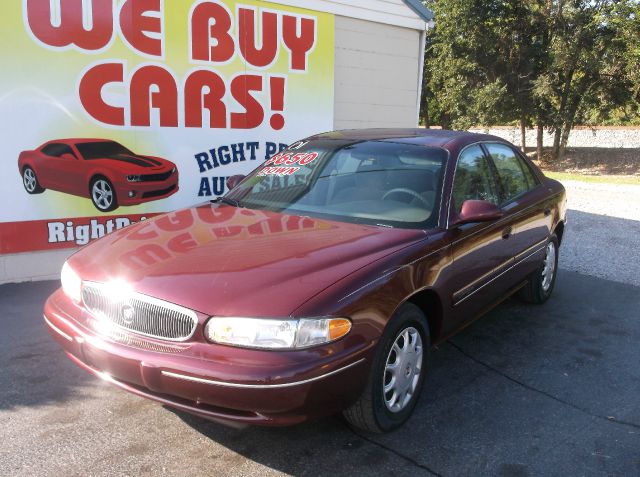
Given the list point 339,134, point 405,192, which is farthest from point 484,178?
point 339,134

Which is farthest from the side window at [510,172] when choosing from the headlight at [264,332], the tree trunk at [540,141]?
the tree trunk at [540,141]

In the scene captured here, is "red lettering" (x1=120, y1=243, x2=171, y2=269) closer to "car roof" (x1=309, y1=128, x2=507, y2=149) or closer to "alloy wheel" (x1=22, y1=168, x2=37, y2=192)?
"car roof" (x1=309, y1=128, x2=507, y2=149)

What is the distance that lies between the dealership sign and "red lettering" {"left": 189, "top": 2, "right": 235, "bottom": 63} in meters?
0.01

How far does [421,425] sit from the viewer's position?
3305mm

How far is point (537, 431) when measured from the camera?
10.8 ft

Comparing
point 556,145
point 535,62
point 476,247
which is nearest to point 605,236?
point 476,247

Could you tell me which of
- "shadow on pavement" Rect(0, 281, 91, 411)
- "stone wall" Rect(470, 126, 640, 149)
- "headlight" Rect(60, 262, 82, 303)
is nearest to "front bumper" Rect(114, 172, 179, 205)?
"shadow on pavement" Rect(0, 281, 91, 411)

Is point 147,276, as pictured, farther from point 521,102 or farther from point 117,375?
point 521,102

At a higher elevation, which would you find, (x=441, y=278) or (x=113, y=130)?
(x=113, y=130)

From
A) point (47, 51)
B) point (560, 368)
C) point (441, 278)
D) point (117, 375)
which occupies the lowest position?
point (560, 368)

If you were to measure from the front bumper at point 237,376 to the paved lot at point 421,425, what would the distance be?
394mm

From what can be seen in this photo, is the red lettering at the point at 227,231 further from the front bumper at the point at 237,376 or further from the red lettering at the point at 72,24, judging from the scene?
the red lettering at the point at 72,24

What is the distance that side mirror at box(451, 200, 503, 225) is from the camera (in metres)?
3.57

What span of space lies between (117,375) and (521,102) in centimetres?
2473
